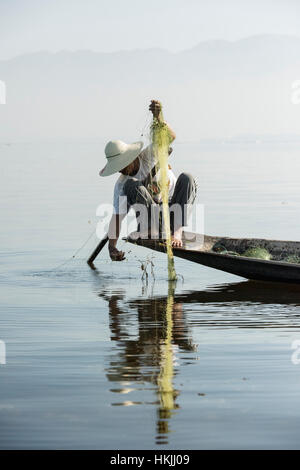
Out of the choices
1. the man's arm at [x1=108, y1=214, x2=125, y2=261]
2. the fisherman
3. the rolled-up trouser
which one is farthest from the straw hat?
the man's arm at [x1=108, y1=214, x2=125, y2=261]

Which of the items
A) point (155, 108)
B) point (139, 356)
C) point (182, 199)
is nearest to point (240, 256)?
point (182, 199)

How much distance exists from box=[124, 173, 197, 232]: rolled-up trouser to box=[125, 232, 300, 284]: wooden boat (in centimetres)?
24

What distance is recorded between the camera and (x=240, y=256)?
8219 millimetres

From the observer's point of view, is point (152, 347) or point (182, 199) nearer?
point (152, 347)

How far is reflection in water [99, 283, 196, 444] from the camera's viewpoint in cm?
491

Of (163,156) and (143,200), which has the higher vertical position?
(163,156)

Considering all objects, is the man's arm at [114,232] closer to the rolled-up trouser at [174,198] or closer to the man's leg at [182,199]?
the rolled-up trouser at [174,198]

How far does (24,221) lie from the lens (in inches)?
568

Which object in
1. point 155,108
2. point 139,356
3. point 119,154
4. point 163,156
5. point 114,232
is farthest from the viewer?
point 114,232

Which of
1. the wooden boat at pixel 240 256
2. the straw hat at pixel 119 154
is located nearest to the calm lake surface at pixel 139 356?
the wooden boat at pixel 240 256

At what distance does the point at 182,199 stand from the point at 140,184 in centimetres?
38

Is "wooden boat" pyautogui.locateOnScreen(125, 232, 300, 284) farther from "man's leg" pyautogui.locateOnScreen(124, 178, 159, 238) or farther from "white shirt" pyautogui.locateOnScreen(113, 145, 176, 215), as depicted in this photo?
"white shirt" pyautogui.locateOnScreen(113, 145, 176, 215)

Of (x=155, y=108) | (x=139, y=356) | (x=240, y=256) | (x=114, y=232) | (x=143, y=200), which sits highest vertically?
(x=155, y=108)

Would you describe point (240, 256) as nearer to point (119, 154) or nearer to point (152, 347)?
point (119, 154)
